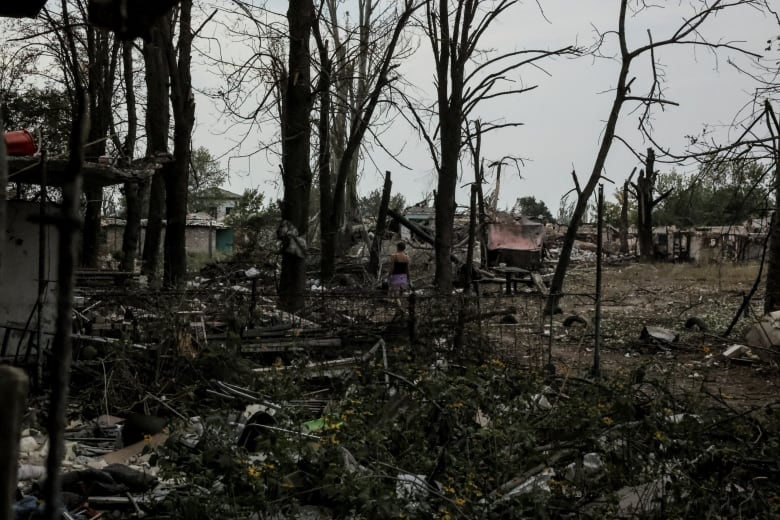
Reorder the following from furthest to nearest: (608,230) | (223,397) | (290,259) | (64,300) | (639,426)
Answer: (608,230) → (290,259) → (223,397) → (639,426) → (64,300)

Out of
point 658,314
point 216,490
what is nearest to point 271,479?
point 216,490

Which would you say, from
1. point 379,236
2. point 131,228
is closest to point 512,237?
point 379,236

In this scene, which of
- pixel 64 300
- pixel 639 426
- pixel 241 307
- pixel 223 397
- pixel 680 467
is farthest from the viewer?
pixel 241 307

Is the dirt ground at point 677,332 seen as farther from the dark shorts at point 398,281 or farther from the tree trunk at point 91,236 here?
the tree trunk at point 91,236

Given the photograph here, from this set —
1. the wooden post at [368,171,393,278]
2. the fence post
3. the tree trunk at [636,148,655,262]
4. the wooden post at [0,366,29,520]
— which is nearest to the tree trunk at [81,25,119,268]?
the wooden post at [368,171,393,278]

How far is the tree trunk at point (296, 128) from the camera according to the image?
44.0ft

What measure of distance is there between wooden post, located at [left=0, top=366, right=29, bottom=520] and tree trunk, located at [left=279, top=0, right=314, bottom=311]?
1231 cm

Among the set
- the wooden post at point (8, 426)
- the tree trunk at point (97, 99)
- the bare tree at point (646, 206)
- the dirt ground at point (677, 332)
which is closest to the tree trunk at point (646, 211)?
the bare tree at point (646, 206)

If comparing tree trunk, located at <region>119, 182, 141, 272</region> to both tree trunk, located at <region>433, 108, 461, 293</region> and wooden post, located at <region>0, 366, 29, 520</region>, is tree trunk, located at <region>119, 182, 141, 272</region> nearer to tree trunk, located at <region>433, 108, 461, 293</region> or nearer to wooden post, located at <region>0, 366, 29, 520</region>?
tree trunk, located at <region>433, 108, 461, 293</region>

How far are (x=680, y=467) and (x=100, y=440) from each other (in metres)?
4.76

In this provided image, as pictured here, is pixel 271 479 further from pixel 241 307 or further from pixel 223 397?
pixel 241 307

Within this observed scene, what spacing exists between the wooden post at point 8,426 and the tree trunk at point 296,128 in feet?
40.4

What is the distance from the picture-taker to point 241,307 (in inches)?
380

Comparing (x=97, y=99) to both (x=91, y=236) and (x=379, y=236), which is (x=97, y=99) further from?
(x=379, y=236)
